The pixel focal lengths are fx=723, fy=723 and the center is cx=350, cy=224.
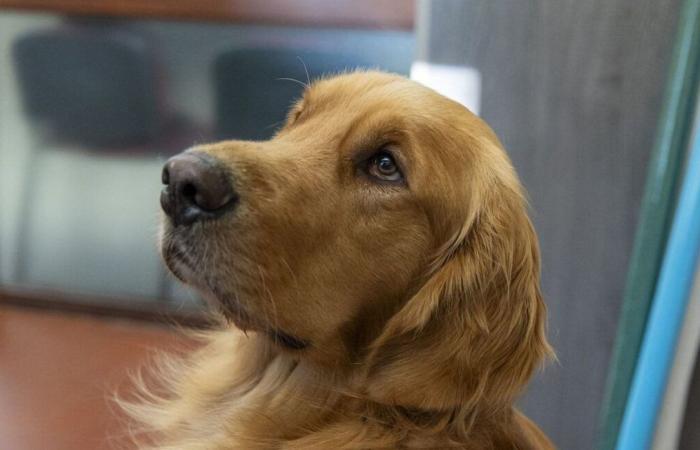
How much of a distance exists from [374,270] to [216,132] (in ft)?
5.85

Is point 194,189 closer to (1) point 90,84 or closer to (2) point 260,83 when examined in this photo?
(2) point 260,83

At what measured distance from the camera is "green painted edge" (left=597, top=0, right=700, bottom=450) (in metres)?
1.55

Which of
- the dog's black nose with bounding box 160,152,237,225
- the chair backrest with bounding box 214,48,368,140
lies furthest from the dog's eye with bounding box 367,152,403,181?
the chair backrest with bounding box 214,48,368,140

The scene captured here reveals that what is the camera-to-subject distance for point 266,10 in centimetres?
254

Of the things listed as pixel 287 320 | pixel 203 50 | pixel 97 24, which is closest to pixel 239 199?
pixel 287 320

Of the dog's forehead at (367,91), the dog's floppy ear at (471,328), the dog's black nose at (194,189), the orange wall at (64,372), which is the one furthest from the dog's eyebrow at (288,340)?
the orange wall at (64,372)

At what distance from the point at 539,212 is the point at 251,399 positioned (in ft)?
3.51

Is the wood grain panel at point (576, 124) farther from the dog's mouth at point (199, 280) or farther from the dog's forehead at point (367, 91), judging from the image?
the dog's mouth at point (199, 280)

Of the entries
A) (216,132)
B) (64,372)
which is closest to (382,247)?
(216,132)

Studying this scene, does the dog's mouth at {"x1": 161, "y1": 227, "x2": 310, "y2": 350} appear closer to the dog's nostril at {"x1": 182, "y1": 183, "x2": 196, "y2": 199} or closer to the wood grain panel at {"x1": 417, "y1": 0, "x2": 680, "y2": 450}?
the dog's nostril at {"x1": 182, "y1": 183, "x2": 196, "y2": 199}

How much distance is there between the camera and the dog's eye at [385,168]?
1139 millimetres

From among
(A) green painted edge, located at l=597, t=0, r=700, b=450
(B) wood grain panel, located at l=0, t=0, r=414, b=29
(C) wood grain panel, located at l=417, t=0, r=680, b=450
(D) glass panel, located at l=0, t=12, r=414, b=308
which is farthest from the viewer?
(D) glass panel, located at l=0, t=12, r=414, b=308

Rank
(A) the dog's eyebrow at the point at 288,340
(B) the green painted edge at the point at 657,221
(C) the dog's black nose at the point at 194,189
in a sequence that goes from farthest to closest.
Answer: (B) the green painted edge at the point at 657,221 → (A) the dog's eyebrow at the point at 288,340 → (C) the dog's black nose at the point at 194,189

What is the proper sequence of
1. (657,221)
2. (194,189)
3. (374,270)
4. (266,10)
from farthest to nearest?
1. (266,10)
2. (657,221)
3. (374,270)
4. (194,189)
